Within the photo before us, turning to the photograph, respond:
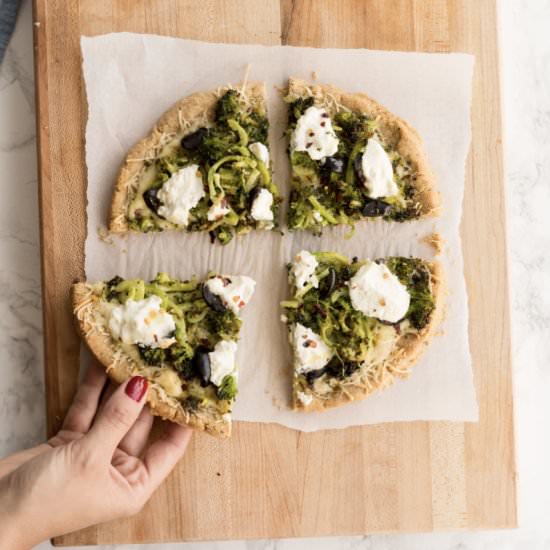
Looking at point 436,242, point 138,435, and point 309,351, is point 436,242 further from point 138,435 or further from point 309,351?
point 138,435

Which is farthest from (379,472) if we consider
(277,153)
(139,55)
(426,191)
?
(139,55)

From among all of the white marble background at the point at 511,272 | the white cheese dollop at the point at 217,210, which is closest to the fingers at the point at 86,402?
the white marble background at the point at 511,272

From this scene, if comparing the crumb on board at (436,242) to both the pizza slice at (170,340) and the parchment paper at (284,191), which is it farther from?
the pizza slice at (170,340)

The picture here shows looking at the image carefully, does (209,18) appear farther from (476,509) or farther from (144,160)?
(476,509)

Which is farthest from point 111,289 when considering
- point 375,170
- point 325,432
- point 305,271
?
point 375,170

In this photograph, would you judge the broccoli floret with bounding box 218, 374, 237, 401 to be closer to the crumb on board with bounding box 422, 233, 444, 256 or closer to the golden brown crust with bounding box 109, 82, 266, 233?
the golden brown crust with bounding box 109, 82, 266, 233

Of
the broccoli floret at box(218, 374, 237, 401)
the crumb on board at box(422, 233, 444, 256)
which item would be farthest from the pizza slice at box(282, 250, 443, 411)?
the broccoli floret at box(218, 374, 237, 401)
